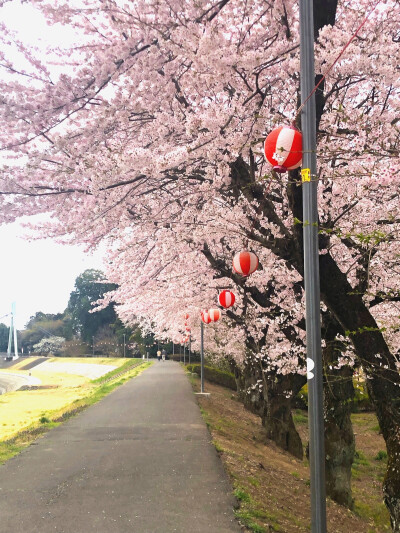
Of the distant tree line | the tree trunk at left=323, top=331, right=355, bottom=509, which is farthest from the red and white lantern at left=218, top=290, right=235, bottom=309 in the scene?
the distant tree line

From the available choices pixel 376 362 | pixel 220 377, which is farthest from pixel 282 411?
pixel 220 377

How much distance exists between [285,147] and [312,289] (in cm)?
127

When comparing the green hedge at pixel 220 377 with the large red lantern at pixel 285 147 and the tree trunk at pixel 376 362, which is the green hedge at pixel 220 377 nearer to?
the tree trunk at pixel 376 362

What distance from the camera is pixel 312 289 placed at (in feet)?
13.0

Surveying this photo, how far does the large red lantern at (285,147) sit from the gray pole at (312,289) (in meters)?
0.09

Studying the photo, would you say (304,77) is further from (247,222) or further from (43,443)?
(43,443)

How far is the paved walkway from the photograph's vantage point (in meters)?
5.09

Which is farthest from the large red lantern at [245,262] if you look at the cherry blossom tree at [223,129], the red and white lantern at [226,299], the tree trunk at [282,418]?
the tree trunk at [282,418]

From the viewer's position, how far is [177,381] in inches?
970

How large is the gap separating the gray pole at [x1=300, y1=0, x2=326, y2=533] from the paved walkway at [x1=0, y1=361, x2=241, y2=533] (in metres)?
1.56

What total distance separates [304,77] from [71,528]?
4.80 meters

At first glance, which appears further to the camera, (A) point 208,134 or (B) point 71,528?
(A) point 208,134

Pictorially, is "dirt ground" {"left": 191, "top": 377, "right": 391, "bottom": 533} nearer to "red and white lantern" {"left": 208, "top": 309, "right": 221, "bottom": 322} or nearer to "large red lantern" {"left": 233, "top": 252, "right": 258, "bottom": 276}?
"red and white lantern" {"left": 208, "top": 309, "right": 221, "bottom": 322}

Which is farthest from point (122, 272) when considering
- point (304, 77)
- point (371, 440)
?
point (371, 440)
